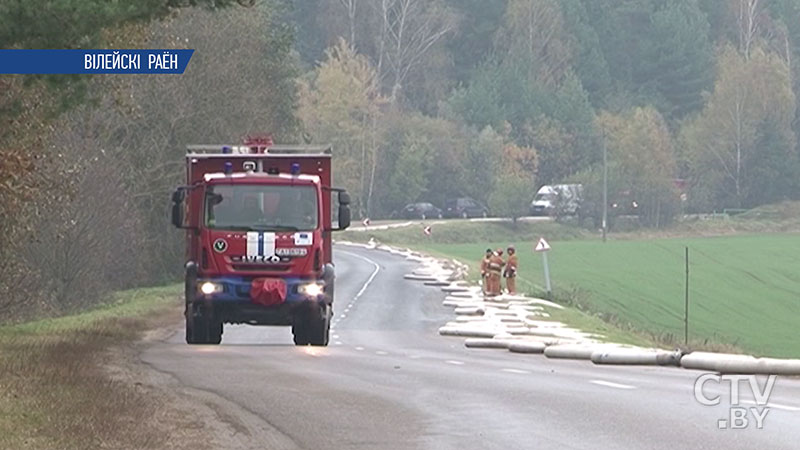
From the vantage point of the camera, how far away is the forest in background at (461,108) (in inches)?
2173

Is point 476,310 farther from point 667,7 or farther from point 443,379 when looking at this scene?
point 667,7

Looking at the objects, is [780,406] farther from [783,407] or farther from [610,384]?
[610,384]

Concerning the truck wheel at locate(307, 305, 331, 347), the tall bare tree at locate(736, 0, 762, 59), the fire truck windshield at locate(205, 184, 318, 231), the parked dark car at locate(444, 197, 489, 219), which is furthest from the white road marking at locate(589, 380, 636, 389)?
the tall bare tree at locate(736, 0, 762, 59)

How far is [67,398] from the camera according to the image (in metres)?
16.4

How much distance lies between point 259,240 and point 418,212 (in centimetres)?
9209

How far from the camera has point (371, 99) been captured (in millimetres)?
116875

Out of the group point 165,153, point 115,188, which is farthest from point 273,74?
point 115,188

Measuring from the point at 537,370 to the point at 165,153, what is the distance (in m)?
35.9

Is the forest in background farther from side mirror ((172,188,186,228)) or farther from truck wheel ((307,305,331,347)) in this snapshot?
side mirror ((172,188,186,228))

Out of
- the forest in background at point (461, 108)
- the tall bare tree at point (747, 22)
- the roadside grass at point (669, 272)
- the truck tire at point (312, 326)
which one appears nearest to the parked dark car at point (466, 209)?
the forest in background at point (461, 108)

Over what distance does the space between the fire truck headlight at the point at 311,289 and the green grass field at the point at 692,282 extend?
2362cm

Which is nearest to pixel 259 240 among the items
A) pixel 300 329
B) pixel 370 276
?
pixel 300 329

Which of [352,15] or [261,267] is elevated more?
[352,15]

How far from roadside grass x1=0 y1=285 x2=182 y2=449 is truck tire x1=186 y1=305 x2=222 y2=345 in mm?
1249
